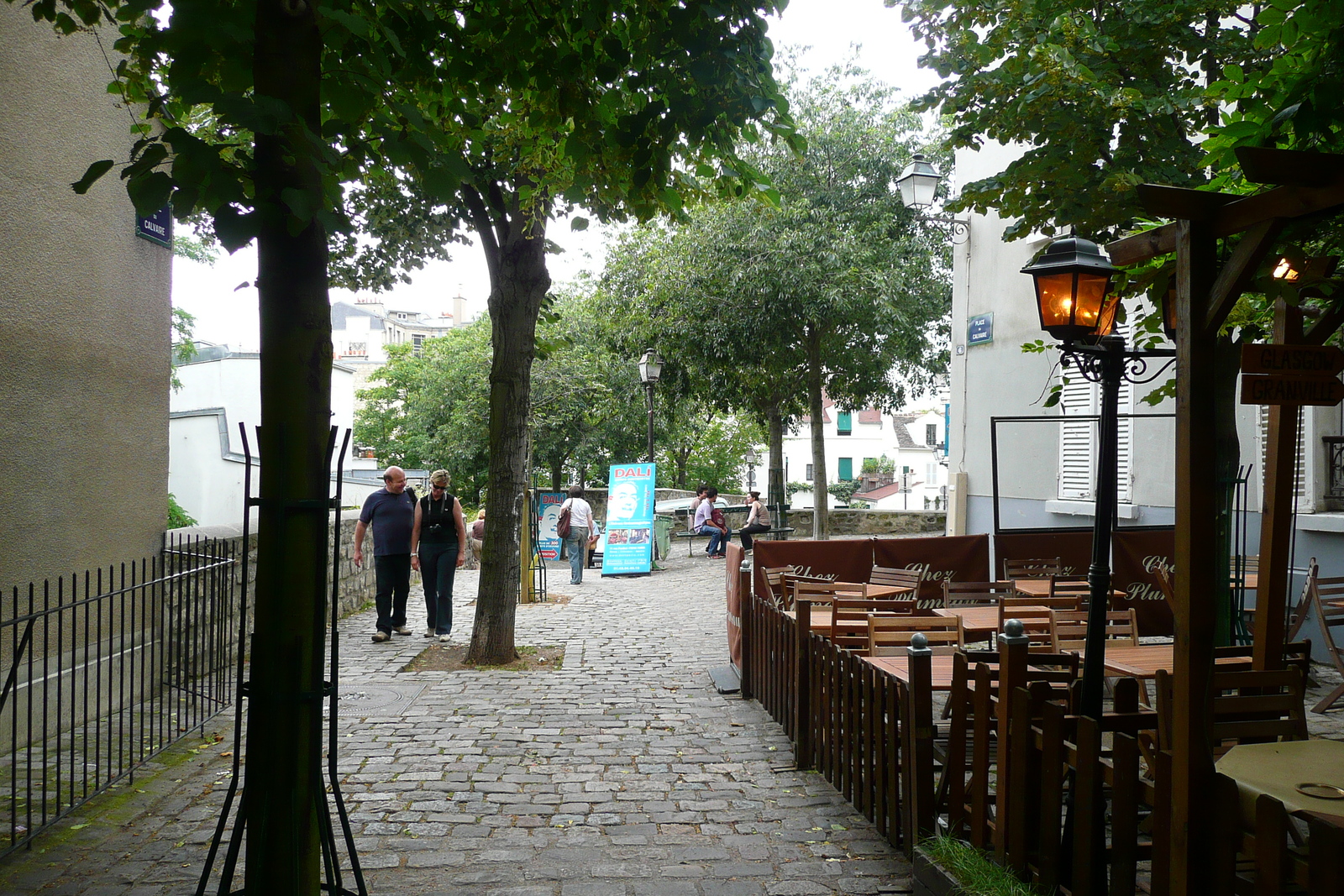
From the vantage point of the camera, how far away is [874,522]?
2691cm

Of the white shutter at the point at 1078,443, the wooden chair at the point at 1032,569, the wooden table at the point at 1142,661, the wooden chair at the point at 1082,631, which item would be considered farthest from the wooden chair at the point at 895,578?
the white shutter at the point at 1078,443

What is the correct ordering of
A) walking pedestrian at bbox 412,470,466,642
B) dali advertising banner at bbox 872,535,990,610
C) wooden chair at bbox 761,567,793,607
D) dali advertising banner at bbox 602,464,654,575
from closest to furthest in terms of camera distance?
1. wooden chair at bbox 761,567,793,607
2. walking pedestrian at bbox 412,470,466,642
3. dali advertising banner at bbox 872,535,990,610
4. dali advertising banner at bbox 602,464,654,575

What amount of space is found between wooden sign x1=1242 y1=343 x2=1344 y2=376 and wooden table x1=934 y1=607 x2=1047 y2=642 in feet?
11.3

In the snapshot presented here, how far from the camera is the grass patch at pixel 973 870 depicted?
351 centimetres

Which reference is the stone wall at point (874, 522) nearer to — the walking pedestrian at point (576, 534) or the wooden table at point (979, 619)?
the walking pedestrian at point (576, 534)

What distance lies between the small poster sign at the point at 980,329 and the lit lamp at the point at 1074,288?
10.5 metres

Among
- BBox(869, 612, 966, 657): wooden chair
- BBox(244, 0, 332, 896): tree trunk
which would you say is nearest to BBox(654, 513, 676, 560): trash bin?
BBox(869, 612, 966, 657): wooden chair

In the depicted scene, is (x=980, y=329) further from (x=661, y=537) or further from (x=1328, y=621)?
(x=1328, y=621)

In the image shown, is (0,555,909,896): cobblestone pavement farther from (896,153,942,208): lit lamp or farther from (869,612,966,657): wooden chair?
(896,153,942,208): lit lamp

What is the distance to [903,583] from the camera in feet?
34.1

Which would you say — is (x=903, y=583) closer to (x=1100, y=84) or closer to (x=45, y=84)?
(x=1100, y=84)

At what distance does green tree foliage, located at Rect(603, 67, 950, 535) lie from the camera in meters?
18.7

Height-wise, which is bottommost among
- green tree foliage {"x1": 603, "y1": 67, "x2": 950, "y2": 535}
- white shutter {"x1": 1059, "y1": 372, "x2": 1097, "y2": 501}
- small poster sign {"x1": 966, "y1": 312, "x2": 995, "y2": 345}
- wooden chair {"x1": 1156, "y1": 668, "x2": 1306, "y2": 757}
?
wooden chair {"x1": 1156, "y1": 668, "x2": 1306, "y2": 757}

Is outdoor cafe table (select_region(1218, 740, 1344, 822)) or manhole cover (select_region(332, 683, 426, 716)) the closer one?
outdoor cafe table (select_region(1218, 740, 1344, 822))
